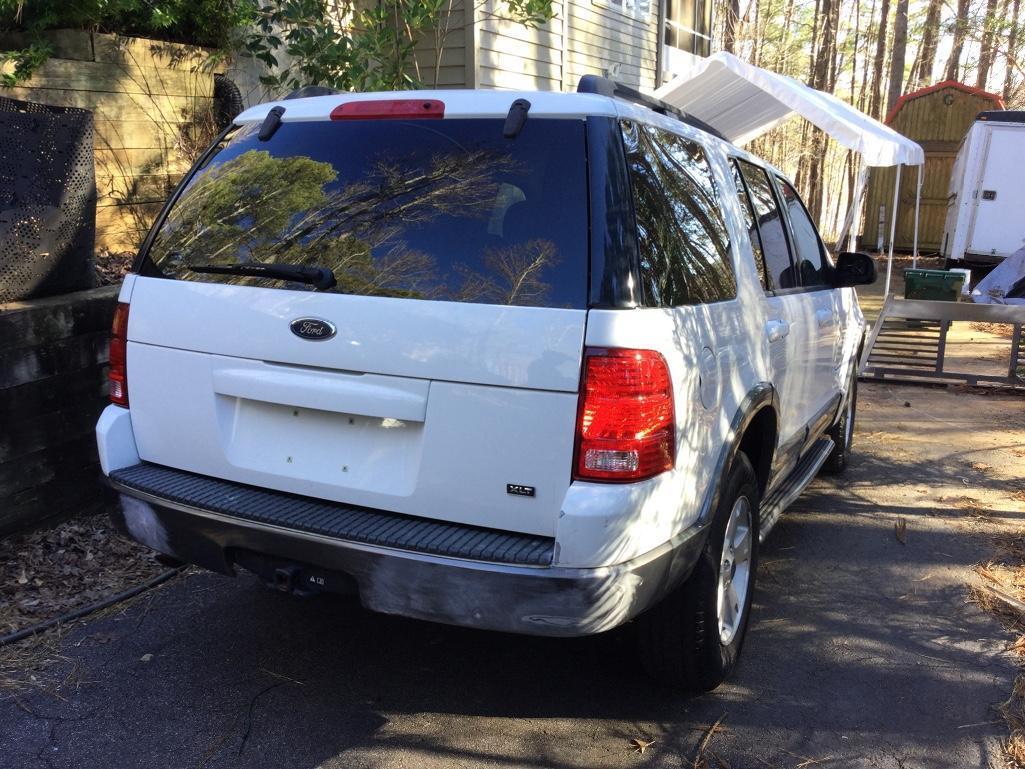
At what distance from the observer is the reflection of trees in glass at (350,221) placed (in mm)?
2584

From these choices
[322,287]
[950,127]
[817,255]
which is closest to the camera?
[322,287]

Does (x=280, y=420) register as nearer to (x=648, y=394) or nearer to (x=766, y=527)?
(x=648, y=394)

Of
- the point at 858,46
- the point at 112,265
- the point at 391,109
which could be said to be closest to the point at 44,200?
the point at 112,265

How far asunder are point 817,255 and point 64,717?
429 cm

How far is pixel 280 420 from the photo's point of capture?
2770mm

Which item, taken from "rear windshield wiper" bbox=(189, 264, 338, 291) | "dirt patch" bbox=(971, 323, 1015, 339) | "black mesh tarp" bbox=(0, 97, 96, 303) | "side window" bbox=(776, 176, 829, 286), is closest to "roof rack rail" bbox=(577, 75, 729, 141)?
"rear windshield wiper" bbox=(189, 264, 338, 291)

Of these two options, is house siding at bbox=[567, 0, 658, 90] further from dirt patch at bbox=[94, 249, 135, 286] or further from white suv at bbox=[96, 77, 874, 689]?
white suv at bbox=[96, 77, 874, 689]

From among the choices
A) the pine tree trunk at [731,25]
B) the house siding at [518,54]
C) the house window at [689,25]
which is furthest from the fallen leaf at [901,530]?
the pine tree trunk at [731,25]

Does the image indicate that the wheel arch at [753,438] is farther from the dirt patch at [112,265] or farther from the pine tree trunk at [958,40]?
the pine tree trunk at [958,40]

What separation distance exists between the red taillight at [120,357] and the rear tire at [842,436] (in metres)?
4.29

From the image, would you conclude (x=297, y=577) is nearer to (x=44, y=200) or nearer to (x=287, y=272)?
(x=287, y=272)

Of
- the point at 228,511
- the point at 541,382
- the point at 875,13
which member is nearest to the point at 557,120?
the point at 541,382

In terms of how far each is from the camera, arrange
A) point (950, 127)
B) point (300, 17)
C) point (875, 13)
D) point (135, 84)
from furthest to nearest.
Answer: point (875, 13), point (950, 127), point (300, 17), point (135, 84)

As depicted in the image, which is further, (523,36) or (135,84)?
(523,36)
